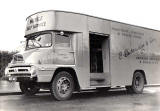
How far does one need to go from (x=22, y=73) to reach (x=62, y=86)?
1485mm

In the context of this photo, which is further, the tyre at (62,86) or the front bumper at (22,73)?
the tyre at (62,86)

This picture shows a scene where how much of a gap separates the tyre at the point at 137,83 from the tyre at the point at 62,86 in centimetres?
398

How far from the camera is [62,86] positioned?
10852 millimetres

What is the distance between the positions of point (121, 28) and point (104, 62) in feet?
5.88

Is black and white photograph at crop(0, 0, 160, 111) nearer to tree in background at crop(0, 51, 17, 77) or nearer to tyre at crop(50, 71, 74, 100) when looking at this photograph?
tyre at crop(50, 71, 74, 100)

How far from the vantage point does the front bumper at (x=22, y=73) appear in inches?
398

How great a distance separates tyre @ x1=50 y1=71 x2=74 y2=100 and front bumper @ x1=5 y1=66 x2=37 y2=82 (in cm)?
76

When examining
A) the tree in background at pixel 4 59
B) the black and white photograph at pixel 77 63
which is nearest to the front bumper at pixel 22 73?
the black and white photograph at pixel 77 63

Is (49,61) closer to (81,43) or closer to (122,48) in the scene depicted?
(81,43)

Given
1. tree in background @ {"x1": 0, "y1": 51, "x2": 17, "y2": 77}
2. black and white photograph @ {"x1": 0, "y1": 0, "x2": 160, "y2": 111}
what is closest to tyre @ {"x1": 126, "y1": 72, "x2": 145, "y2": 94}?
black and white photograph @ {"x1": 0, "y1": 0, "x2": 160, "y2": 111}

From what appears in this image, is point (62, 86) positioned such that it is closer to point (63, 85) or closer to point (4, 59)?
point (63, 85)

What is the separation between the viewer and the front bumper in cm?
1011

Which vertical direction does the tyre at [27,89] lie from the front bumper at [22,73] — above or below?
below

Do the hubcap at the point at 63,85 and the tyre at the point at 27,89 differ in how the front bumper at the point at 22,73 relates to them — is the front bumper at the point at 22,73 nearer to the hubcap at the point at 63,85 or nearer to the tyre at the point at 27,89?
the hubcap at the point at 63,85
